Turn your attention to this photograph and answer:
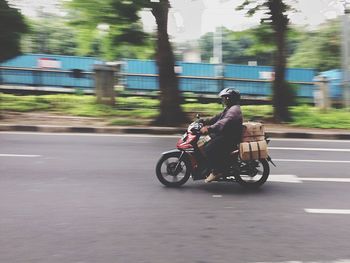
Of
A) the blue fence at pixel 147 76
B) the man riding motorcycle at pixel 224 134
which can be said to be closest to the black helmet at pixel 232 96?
the man riding motorcycle at pixel 224 134

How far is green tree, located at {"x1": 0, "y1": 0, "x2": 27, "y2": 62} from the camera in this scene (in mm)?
14352

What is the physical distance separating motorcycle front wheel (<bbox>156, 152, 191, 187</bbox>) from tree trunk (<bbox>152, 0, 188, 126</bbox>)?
7.03 m

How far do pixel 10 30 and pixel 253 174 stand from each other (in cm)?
1072

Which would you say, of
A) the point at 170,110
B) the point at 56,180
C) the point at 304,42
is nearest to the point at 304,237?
the point at 56,180

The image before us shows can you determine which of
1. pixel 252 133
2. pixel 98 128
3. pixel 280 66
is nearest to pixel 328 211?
pixel 252 133

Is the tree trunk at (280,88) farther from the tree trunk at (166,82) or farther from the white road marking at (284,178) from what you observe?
the white road marking at (284,178)

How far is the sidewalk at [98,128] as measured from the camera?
1303 cm

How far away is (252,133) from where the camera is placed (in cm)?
679

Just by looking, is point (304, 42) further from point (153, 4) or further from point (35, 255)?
point (35, 255)

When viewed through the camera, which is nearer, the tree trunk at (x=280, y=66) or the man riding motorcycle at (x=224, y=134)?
the man riding motorcycle at (x=224, y=134)

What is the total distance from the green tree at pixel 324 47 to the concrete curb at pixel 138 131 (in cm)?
2026

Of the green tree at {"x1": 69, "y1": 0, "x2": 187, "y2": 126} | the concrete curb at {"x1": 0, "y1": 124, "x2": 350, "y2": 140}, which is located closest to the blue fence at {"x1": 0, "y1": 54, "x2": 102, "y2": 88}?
the green tree at {"x1": 69, "y1": 0, "x2": 187, "y2": 126}

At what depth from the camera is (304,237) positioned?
482 cm

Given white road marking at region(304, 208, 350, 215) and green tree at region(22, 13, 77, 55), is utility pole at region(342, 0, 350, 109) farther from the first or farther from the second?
green tree at region(22, 13, 77, 55)
